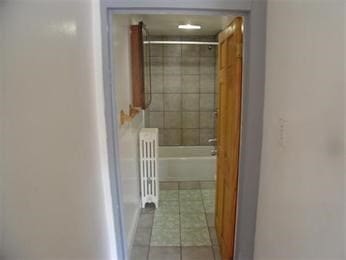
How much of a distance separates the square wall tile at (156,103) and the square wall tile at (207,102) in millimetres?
Result: 659

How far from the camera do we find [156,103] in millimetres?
5152

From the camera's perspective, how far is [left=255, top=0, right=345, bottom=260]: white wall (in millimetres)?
1015

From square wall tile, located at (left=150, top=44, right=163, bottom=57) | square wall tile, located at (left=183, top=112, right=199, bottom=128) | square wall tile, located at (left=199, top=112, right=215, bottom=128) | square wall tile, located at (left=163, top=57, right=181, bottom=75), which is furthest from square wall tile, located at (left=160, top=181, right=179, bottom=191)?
square wall tile, located at (left=150, top=44, right=163, bottom=57)

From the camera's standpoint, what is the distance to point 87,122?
161 centimetres

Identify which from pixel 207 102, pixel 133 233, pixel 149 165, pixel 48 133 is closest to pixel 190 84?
pixel 207 102

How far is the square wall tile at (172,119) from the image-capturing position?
17.1ft

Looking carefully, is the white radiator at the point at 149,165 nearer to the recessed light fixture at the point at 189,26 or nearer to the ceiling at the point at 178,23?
the ceiling at the point at 178,23

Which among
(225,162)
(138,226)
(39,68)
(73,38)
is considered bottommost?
(138,226)

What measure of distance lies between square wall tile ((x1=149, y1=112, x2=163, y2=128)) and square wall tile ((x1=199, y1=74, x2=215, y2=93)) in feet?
2.62

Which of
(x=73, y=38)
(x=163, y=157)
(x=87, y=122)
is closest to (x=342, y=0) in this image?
(x=73, y=38)

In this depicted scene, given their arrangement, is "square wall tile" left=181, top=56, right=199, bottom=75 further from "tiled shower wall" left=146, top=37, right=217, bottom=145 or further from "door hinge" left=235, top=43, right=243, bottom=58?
"door hinge" left=235, top=43, right=243, bottom=58

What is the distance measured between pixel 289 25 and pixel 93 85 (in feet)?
3.53

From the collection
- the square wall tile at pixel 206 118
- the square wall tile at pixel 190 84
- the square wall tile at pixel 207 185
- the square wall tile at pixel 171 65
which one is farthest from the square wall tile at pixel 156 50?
the square wall tile at pixel 207 185

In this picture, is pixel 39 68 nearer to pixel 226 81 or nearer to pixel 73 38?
pixel 73 38
